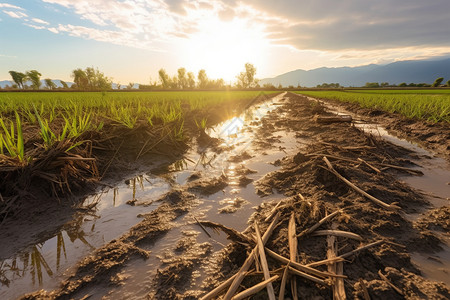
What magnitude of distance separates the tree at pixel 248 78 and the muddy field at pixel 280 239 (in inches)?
3005

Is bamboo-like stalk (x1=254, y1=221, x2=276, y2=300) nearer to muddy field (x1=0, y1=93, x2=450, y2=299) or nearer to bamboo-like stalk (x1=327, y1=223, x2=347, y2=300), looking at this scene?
muddy field (x1=0, y1=93, x2=450, y2=299)

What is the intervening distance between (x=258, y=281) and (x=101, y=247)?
1.27m

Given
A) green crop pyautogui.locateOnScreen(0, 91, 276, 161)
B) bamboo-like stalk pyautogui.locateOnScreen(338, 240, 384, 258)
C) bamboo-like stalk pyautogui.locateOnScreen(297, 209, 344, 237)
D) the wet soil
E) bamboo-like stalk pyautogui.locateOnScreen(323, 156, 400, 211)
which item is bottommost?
the wet soil

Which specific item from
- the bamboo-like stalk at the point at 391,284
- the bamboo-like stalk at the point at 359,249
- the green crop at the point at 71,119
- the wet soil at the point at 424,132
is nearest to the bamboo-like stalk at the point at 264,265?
the bamboo-like stalk at the point at 359,249

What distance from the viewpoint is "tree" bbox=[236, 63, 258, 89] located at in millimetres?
74806

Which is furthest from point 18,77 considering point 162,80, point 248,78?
point 248,78

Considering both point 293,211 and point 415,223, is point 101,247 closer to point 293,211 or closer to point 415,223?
point 293,211

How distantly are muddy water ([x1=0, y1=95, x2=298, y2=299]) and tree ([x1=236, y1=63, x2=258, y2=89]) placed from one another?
7592 centimetres

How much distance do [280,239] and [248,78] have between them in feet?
262

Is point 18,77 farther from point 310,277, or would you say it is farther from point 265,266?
point 310,277

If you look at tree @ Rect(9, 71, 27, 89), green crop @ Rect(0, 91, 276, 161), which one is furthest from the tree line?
green crop @ Rect(0, 91, 276, 161)

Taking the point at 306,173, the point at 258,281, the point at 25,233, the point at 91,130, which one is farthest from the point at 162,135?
the point at 258,281

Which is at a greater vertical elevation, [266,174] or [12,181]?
[12,181]

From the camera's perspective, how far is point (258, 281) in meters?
1.15
